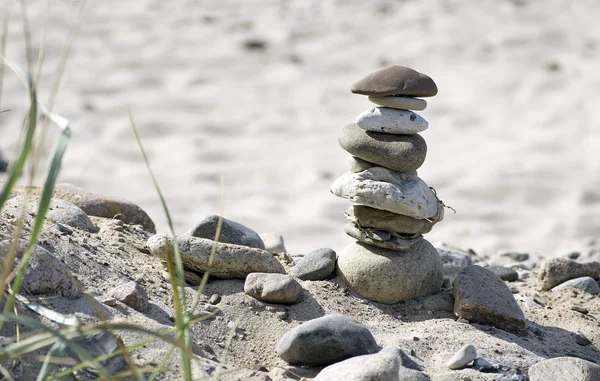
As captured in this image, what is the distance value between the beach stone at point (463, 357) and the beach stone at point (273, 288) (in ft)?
2.29

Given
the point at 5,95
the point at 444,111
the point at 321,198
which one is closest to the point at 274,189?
the point at 321,198

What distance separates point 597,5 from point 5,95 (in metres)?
7.22

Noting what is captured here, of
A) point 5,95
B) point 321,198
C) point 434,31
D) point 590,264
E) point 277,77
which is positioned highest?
point 434,31

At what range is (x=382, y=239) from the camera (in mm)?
3566

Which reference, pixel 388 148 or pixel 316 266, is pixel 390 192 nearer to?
pixel 388 148

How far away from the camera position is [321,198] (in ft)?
22.8

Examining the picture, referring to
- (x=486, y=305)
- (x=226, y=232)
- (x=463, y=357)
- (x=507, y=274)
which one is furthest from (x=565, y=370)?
(x=226, y=232)

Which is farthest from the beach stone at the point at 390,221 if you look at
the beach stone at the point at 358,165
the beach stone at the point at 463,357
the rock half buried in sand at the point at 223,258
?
the beach stone at the point at 463,357

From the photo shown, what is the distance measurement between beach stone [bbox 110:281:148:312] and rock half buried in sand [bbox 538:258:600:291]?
6.83 ft

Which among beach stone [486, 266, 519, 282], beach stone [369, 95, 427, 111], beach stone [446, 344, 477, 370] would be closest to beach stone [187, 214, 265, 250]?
beach stone [369, 95, 427, 111]

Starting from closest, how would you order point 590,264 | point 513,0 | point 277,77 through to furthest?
point 590,264
point 277,77
point 513,0

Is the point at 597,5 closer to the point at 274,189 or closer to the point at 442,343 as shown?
the point at 274,189

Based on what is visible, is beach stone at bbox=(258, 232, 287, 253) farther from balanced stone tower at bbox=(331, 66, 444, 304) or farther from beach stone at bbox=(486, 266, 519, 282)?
beach stone at bbox=(486, 266, 519, 282)

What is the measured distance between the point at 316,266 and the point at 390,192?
0.49 metres
